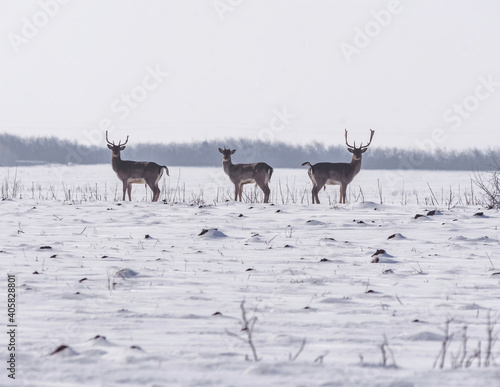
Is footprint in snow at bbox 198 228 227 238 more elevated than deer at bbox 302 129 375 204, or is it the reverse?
deer at bbox 302 129 375 204

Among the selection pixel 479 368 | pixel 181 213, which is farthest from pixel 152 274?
pixel 181 213

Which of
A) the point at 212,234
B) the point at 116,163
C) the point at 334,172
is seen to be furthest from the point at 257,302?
the point at 116,163

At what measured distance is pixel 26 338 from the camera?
3.77 m

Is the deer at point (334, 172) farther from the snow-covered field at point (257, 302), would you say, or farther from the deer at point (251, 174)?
the snow-covered field at point (257, 302)

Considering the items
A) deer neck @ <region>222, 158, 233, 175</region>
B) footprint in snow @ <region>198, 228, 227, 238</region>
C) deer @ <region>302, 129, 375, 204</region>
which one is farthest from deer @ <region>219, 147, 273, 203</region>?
footprint in snow @ <region>198, 228, 227, 238</region>

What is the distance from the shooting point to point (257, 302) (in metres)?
4.81

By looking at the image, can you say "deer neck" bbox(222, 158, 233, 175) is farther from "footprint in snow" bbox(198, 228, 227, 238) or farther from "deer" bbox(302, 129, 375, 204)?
"footprint in snow" bbox(198, 228, 227, 238)

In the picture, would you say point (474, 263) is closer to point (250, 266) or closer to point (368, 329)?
point (250, 266)

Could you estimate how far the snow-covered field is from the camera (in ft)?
10.1

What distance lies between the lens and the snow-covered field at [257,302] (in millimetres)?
3088

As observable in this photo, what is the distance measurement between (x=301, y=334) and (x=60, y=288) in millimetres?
2142

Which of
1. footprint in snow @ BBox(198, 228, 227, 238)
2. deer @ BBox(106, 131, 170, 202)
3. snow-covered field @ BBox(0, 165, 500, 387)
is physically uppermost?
deer @ BBox(106, 131, 170, 202)

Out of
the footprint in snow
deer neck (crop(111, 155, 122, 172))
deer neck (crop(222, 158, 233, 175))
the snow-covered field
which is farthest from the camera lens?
deer neck (crop(111, 155, 122, 172))

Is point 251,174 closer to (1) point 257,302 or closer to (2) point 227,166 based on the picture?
(2) point 227,166
